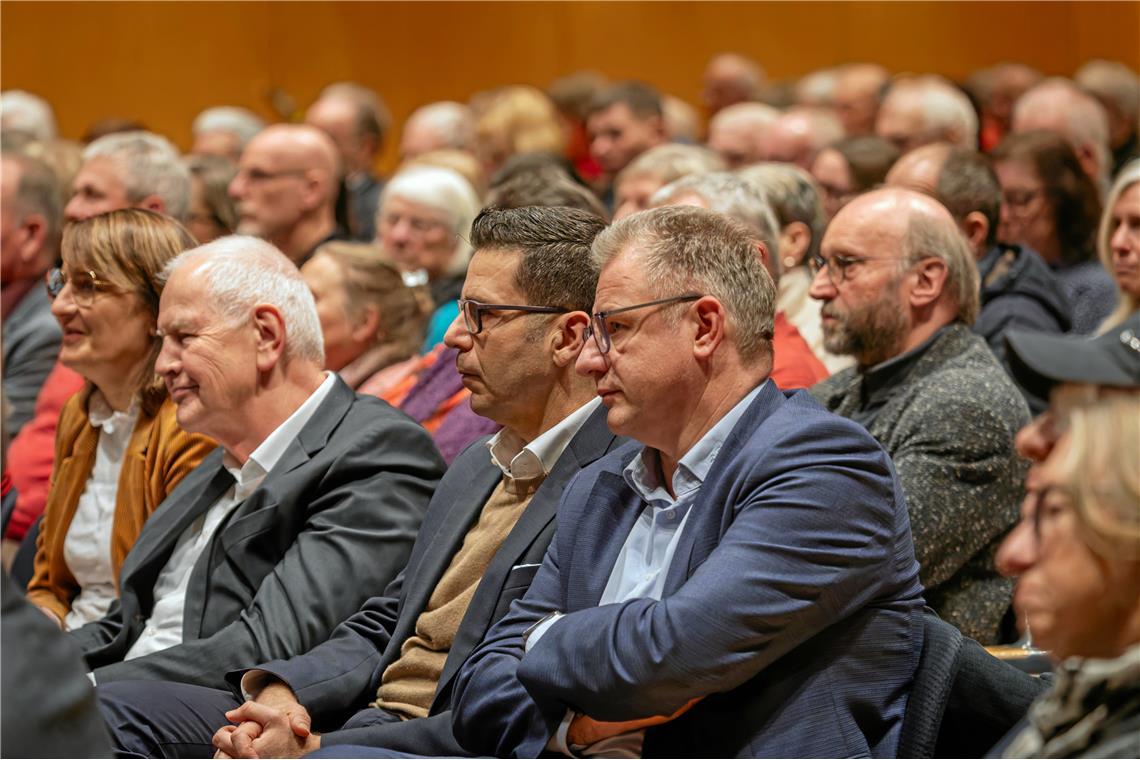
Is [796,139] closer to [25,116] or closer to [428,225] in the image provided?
[428,225]

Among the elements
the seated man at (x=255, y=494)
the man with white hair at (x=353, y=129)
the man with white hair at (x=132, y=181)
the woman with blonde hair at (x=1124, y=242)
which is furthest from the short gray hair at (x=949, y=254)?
the man with white hair at (x=353, y=129)

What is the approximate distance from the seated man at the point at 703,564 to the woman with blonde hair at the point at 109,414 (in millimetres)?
1314

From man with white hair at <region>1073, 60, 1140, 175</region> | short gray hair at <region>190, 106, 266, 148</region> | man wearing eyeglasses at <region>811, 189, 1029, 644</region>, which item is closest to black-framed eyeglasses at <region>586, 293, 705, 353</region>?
man wearing eyeglasses at <region>811, 189, 1029, 644</region>

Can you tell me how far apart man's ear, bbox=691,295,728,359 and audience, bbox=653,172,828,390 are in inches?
43.8

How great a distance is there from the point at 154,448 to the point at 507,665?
4.64 ft

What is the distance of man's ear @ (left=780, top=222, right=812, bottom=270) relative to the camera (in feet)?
14.1

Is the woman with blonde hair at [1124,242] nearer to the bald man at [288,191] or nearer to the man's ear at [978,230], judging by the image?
the man's ear at [978,230]

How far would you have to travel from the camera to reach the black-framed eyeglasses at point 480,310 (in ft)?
8.86

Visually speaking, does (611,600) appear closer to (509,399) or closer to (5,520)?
(509,399)

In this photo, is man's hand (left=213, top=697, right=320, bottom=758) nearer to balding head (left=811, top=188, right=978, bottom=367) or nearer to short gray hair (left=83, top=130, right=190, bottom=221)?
balding head (left=811, top=188, right=978, bottom=367)

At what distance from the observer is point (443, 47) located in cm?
1051

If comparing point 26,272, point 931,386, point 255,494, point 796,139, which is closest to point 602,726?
point 255,494

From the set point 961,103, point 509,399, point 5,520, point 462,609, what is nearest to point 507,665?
point 462,609

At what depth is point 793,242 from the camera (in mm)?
4309
